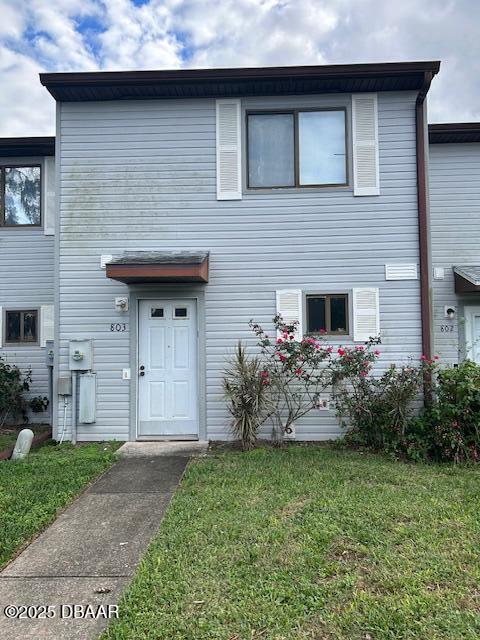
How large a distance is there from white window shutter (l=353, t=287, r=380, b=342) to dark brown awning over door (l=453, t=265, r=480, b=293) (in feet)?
7.08

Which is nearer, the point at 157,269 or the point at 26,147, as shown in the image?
the point at 157,269

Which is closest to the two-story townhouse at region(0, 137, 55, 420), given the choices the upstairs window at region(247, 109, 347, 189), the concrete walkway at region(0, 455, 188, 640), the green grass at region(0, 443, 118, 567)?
the green grass at region(0, 443, 118, 567)

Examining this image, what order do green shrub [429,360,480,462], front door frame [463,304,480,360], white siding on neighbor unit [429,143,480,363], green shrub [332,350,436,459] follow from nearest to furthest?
green shrub [429,360,480,462] → green shrub [332,350,436,459] → front door frame [463,304,480,360] → white siding on neighbor unit [429,143,480,363]

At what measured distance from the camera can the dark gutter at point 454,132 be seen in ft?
27.0

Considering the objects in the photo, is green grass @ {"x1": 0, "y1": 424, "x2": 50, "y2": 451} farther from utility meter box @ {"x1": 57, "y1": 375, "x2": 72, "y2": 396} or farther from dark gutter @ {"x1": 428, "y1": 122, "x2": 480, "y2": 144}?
dark gutter @ {"x1": 428, "y1": 122, "x2": 480, "y2": 144}

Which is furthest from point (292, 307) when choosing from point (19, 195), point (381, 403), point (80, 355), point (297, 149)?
point (19, 195)

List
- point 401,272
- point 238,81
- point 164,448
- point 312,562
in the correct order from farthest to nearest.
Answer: point 401,272
point 238,81
point 164,448
point 312,562

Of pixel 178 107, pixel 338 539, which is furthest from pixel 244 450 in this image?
pixel 178 107

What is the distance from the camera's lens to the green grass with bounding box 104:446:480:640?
243 centimetres

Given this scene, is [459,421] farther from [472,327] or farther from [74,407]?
[74,407]

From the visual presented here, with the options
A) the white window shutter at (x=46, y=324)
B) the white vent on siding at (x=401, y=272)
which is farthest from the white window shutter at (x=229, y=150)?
the white window shutter at (x=46, y=324)

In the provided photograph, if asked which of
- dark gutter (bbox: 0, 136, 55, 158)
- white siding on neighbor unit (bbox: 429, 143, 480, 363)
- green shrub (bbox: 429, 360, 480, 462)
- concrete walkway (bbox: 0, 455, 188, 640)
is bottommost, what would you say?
concrete walkway (bbox: 0, 455, 188, 640)

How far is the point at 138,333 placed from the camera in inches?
268

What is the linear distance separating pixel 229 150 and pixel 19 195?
463 cm
